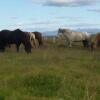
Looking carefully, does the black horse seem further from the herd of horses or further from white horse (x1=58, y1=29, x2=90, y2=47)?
white horse (x1=58, y1=29, x2=90, y2=47)

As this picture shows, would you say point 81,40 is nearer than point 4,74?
No

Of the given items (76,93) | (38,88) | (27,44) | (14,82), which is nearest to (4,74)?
(14,82)

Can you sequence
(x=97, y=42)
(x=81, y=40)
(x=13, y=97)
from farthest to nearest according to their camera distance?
(x=81, y=40)
(x=97, y=42)
(x=13, y=97)

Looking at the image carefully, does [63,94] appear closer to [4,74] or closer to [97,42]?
[4,74]

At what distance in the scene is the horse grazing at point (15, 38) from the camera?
92.1ft

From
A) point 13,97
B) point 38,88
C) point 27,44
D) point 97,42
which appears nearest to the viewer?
point 13,97

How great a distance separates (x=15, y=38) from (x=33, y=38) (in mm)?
4126

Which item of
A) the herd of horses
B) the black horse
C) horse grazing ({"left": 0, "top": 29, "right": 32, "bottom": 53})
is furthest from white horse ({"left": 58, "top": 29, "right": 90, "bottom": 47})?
horse grazing ({"left": 0, "top": 29, "right": 32, "bottom": 53})

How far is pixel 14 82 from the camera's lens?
12.9 metres

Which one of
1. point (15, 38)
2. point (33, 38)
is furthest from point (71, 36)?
point (15, 38)

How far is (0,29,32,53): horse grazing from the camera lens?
2806 cm

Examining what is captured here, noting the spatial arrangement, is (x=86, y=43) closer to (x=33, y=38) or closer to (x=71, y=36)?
(x=71, y=36)

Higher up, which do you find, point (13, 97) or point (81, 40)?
point (13, 97)

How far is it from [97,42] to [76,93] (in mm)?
23265
